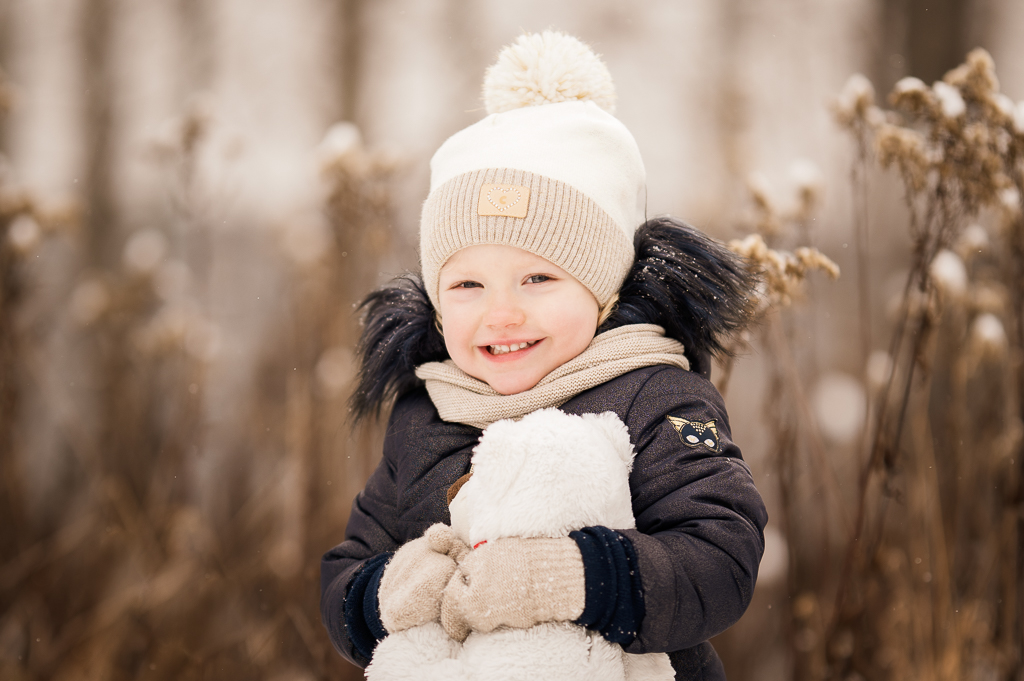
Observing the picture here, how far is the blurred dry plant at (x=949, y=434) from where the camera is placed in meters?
1.35

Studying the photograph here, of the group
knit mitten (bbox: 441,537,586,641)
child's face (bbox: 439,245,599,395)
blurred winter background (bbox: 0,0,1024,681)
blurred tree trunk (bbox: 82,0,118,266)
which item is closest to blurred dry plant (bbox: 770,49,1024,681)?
blurred winter background (bbox: 0,0,1024,681)

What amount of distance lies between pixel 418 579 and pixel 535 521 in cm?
15

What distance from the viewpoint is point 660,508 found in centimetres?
80

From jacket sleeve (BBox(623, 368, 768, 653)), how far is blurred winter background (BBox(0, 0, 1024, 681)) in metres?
0.44

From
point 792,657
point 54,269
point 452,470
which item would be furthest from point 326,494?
point 54,269

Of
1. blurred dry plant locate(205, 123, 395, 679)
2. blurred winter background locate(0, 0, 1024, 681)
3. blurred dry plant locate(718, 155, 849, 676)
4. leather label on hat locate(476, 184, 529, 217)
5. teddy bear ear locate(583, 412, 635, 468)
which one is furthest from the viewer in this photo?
blurred dry plant locate(205, 123, 395, 679)

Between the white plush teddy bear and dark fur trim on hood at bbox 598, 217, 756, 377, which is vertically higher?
dark fur trim on hood at bbox 598, 217, 756, 377

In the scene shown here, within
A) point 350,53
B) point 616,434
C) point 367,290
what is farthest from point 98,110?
point 616,434

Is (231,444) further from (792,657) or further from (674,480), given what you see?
(674,480)

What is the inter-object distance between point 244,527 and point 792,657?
1561 mm

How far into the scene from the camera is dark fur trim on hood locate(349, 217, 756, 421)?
983 mm

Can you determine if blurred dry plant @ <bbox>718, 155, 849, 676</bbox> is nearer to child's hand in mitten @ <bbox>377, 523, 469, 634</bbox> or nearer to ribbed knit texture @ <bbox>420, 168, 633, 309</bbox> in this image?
ribbed knit texture @ <bbox>420, 168, 633, 309</bbox>

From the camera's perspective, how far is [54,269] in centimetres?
261

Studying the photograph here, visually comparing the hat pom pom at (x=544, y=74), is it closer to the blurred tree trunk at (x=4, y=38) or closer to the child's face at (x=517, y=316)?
the child's face at (x=517, y=316)
